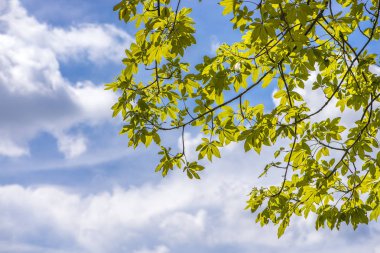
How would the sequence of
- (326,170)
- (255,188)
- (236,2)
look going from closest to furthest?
1. (236,2)
2. (326,170)
3. (255,188)

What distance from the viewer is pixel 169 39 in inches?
181

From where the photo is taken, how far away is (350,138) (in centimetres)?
552

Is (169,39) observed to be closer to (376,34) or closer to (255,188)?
(255,188)

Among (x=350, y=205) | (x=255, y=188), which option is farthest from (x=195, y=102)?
(x=350, y=205)

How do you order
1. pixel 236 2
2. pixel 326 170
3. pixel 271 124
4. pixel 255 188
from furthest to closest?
pixel 255 188 → pixel 326 170 → pixel 271 124 → pixel 236 2

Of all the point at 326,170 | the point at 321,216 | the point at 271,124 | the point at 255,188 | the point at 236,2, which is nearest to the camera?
the point at 236,2

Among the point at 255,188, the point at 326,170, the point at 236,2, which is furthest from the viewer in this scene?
the point at 255,188

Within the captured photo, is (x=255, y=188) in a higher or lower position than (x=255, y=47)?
lower

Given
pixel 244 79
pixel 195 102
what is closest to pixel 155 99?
pixel 195 102

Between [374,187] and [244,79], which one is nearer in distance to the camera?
[244,79]

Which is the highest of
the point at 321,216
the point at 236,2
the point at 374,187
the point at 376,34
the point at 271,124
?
the point at 376,34

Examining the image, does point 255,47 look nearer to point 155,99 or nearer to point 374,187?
point 155,99

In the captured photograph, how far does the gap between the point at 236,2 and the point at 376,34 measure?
287cm

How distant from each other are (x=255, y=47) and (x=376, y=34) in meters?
1.95
